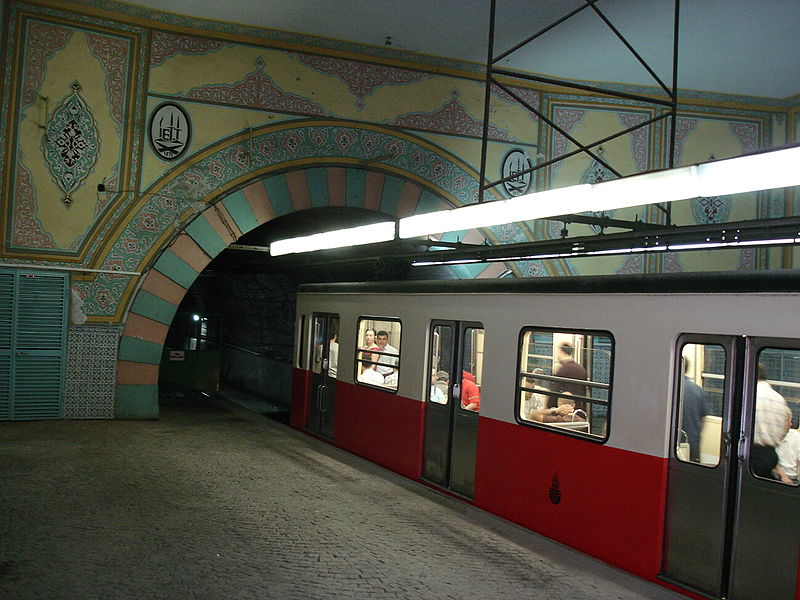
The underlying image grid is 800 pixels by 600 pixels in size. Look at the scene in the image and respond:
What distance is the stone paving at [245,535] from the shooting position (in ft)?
16.2

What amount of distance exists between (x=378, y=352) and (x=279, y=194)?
10.9ft

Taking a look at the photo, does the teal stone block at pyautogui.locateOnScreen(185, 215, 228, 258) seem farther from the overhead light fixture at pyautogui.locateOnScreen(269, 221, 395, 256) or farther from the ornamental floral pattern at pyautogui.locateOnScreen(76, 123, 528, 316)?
the overhead light fixture at pyautogui.locateOnScreen(269, 221, 395, 256)

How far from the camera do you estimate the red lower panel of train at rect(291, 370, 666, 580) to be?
5461 millimetres

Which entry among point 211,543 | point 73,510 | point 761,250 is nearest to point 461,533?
point 211,543

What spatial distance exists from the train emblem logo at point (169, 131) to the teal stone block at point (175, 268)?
1327 millimetres

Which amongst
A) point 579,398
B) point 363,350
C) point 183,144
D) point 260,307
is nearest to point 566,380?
point 579,398

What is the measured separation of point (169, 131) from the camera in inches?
417

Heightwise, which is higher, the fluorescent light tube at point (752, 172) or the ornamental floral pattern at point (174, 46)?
the ornamental floral pattern at point (174, 46)

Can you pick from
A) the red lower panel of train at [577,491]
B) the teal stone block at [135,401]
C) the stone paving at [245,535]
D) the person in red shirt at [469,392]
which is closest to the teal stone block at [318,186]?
the teal stone block at [135,401]

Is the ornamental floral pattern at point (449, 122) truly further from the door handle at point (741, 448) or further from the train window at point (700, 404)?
the door handle at point (741, 448)

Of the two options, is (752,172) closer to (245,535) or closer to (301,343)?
(245,535)

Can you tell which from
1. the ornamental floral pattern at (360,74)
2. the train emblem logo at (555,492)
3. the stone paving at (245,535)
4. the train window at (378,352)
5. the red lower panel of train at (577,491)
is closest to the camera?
the stone paving at (245,535)

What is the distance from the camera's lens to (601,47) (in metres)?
10.9

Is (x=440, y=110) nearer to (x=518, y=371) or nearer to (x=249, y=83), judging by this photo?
(x=249, y=83)
